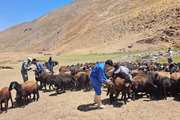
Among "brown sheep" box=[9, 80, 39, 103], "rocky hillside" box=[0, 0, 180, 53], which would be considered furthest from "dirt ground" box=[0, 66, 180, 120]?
"rocky hillside" box=[0, 0, 180, 53]

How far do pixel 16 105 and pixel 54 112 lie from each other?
299cm

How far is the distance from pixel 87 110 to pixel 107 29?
7324 centimetres

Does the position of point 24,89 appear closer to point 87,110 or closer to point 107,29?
point 87,110

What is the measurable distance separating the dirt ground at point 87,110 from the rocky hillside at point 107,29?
4503 centimetres

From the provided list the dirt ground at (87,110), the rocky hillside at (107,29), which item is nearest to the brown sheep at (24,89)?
the dirt ground at (87,110)

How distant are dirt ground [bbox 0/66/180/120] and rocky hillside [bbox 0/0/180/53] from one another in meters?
45.0

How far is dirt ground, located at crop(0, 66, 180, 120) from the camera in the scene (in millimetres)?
15336

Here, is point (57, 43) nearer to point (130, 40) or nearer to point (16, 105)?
point (130, 40)

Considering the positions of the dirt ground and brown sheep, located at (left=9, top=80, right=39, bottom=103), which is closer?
the dirt ground

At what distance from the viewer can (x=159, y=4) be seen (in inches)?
3435

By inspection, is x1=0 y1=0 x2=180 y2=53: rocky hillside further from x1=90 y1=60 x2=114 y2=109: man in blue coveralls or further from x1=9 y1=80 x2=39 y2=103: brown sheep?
x1=90 y1=60 x2=114 y2=109: man in blue coveralls

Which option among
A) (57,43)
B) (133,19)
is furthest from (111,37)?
(57,43)

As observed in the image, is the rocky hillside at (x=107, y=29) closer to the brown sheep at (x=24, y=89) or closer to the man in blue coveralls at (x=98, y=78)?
the brown sheep at (x=24, y=89)

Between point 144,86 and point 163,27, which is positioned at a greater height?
point 163,27
